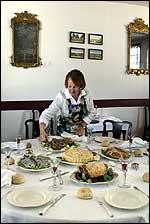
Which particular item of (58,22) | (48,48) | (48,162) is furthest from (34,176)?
(58,22)

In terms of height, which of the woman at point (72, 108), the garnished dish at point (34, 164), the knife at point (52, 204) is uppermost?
the woman at point (72, 108)

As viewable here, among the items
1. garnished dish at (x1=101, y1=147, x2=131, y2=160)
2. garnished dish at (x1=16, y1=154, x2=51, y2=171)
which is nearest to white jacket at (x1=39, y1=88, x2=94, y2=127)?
garnished dish at (x1=101, y1=147, x2=131, y2=160)

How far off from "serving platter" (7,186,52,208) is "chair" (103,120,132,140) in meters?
0.67

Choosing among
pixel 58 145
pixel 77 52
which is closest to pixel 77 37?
pixel 77 52

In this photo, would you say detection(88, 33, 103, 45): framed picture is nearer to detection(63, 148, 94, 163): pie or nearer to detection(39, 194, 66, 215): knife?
detection(63, 148, 94, 163): pie

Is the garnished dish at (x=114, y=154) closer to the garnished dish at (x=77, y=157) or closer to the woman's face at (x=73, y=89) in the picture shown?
the garnished dish at (x=77, y=157)

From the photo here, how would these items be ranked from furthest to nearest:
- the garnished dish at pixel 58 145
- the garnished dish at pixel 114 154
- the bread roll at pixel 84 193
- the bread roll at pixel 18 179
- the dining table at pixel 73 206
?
1. the garnished dish at pixel 58 145
2. the garnished dish at pixel 114 154
3. the bread roll at pixel 18 179
4. the bread roll at pixel 84 193
5. the dining table at pixel 73 206

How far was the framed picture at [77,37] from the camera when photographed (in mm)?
1669

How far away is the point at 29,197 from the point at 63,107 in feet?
2.71

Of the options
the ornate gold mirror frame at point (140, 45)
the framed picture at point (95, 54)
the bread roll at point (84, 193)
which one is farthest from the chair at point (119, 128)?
the bread roll at point (84, 193)

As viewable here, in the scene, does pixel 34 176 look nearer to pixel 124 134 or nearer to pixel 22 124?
pixel 22 124

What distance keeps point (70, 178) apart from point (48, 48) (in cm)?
91

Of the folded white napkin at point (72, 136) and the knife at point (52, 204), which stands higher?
the folded white napkin at point (72, 136)

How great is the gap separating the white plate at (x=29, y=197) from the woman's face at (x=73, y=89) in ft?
2.58
